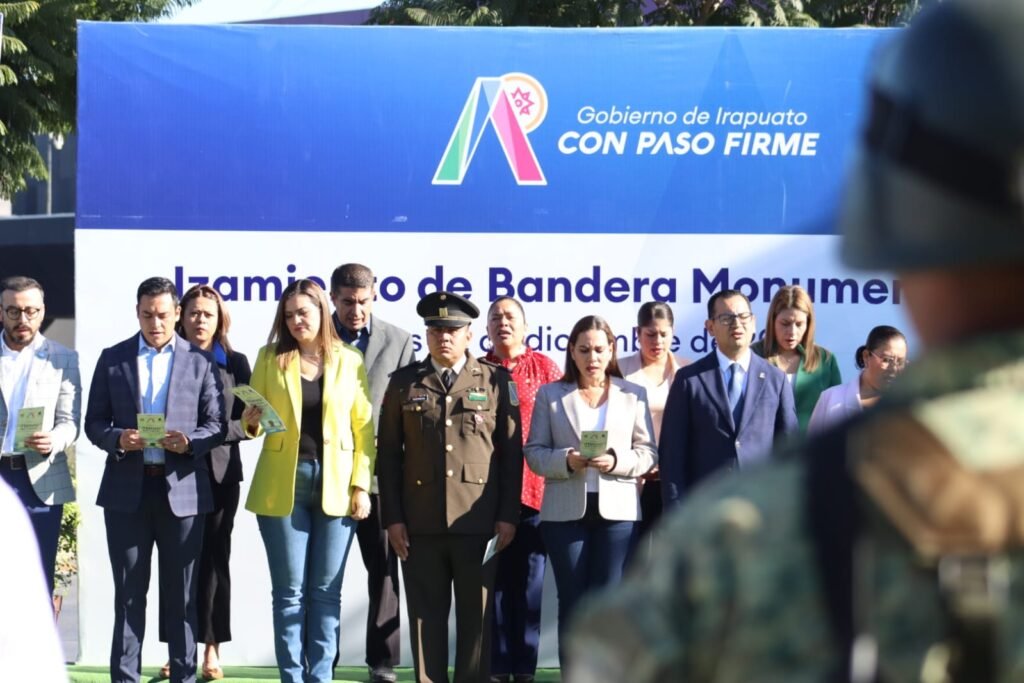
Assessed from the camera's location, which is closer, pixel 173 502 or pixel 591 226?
pixel 173 502

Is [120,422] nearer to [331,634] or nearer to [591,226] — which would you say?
[331,634]

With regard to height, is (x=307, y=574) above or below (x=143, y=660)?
above

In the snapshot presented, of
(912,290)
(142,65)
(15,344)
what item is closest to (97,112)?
(142,65)

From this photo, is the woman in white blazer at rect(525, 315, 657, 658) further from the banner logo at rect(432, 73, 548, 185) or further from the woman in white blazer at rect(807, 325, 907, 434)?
the banner logo at rect(432, 73, 548, 185)

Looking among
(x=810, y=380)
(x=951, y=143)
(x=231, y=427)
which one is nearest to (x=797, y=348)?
(x=810, y=380)

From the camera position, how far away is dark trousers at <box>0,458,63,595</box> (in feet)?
23.7

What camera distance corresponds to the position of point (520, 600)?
24.4 feet

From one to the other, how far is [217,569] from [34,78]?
498 inches

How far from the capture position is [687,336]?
25.0 feet

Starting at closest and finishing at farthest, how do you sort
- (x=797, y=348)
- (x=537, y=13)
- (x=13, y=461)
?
(x=13, y=461) < (x=797, y=348) < (x=537, y=13)

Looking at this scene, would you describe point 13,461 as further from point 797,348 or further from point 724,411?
point 797,348

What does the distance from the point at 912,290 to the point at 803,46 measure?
274 inches

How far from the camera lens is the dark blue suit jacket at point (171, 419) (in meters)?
6.87

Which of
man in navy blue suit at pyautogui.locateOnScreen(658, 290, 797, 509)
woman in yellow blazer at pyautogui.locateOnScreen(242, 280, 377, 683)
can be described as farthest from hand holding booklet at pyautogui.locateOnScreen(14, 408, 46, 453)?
man in navy blue suit at pyautogui.locateOnScreen(658, 290, 797, 509)
